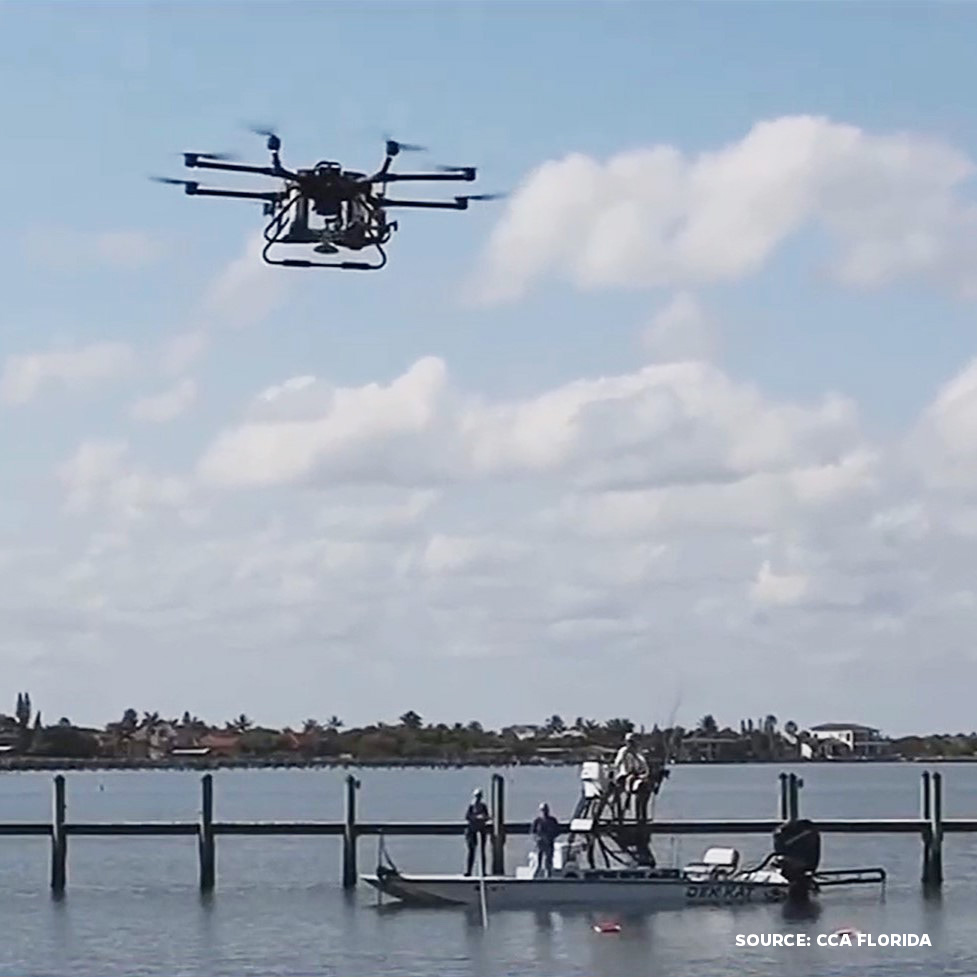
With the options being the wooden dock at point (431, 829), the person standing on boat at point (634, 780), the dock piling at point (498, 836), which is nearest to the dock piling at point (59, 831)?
the wooden dock at point (431, 829)

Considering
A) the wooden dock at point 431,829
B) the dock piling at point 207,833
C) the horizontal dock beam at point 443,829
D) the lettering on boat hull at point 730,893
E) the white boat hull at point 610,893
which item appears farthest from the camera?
the dock piling at point 207,833

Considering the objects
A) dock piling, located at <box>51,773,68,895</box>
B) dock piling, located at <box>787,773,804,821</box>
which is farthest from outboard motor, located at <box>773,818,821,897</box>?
dock piling, located at <box>51,773,68,895</box>

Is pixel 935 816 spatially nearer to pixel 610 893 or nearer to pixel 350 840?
pixel 610 893

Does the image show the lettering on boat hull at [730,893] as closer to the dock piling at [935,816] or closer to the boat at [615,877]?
the boat at [615,877]

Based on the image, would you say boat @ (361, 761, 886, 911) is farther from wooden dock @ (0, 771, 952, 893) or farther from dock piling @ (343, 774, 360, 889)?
dock piling @ (343, 774, 360, 889)

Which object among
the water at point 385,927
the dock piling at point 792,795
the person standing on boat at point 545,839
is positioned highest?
the dock piling at point 792,795

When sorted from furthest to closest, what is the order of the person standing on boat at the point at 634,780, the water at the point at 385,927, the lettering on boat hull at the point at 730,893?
1. the lettering on boat hull at the point at 730,893
2. the person standing on boat at the point at 634,780
3. the water at the point at 385,927

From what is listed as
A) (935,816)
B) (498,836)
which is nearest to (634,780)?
(498,836)
